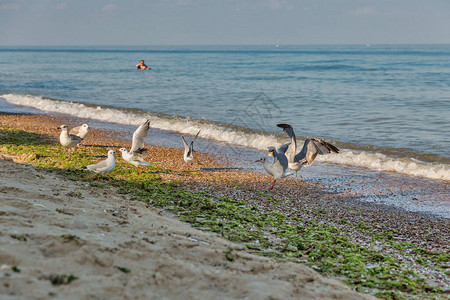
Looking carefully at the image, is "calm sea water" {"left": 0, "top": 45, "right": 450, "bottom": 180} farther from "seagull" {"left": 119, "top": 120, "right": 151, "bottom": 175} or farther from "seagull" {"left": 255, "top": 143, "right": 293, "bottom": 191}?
"seagull" {"left": 119, "top": 120, "right": 151, "bottom": 175}

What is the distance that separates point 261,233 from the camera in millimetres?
6758

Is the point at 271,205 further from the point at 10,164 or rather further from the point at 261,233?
the point at 10,164

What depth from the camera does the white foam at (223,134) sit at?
1295 cm

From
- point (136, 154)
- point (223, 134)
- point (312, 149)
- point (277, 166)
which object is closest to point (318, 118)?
point (223, 134)

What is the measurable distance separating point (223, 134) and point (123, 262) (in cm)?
1387

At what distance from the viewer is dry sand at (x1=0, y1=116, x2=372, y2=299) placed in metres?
3.62

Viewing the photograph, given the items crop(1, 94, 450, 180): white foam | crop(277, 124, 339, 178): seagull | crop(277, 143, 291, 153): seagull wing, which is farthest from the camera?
crop(1, 94, 450, 180): white foam

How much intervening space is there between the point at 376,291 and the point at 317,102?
22368 mm

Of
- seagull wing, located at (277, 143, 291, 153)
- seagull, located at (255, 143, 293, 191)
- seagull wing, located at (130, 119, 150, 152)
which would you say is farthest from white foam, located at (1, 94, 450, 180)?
seagull wing, located at (130, 119, 150, 152)

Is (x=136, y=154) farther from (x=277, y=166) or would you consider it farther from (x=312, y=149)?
(x=312, y=149)

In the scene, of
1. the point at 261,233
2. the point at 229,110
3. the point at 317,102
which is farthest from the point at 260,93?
the point at 261,233

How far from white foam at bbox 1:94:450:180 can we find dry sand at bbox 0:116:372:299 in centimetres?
869

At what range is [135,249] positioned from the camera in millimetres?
4551

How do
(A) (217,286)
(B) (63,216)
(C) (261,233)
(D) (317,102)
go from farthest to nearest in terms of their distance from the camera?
(D) (317,102) < (C) (261,233) < (B) (63,216) < (A) (217,286)
